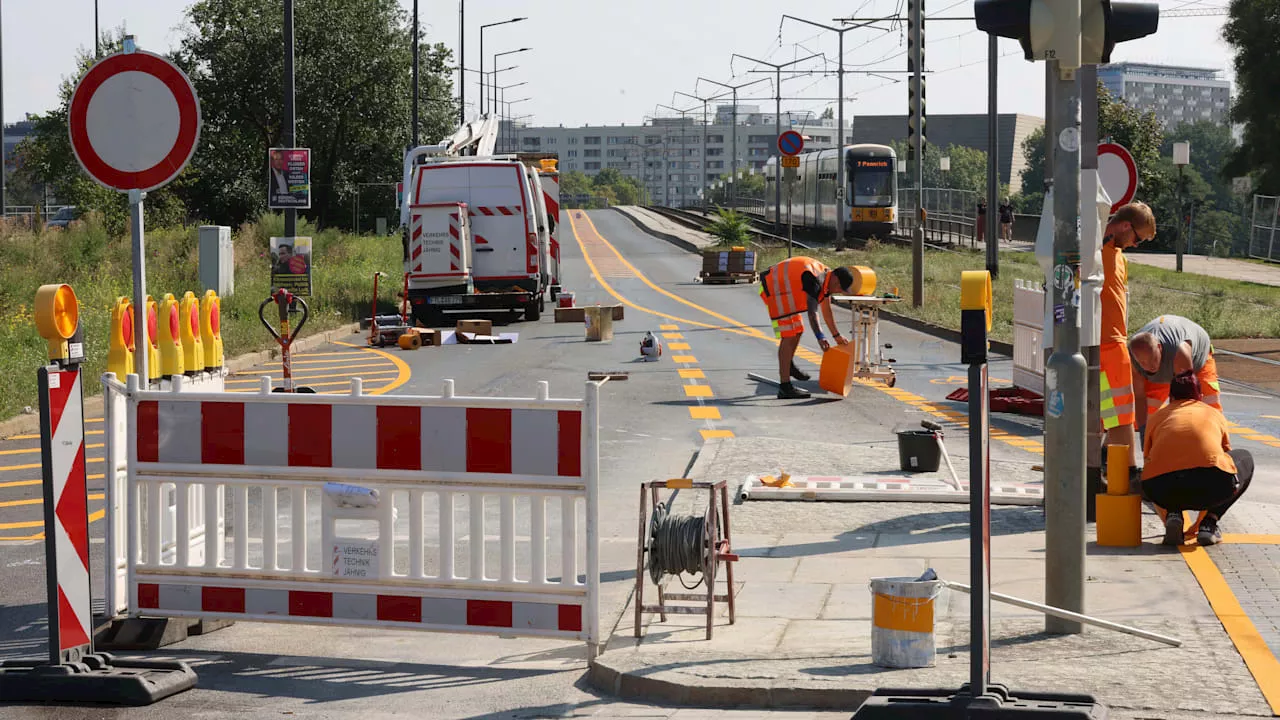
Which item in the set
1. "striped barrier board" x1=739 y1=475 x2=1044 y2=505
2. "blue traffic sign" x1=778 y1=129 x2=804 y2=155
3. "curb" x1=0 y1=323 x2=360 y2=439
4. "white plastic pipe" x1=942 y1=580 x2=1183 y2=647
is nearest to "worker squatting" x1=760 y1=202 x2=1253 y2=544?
"striped barrier board" x1=739 y1=475 x2=1044 y2=505

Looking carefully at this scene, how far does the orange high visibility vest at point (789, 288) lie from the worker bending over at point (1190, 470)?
7.56 metres

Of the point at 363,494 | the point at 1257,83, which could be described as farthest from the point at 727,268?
the point at 363,494

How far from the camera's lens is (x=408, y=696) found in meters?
6.03

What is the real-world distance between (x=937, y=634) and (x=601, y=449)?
6.48m

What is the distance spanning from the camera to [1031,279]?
36.5 metres

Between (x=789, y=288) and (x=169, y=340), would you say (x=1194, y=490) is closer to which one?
(x=169, y=340)

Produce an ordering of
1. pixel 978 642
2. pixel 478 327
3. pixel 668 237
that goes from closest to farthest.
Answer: pixel 978 642
pixel 478 327
pixel 668 237

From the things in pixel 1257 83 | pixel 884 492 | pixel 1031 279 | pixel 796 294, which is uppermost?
pixel 1257 83

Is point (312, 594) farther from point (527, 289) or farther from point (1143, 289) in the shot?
point (1143, 289)

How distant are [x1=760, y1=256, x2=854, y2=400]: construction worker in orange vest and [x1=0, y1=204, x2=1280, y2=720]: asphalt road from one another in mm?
691

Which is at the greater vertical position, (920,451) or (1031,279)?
(1031,279)

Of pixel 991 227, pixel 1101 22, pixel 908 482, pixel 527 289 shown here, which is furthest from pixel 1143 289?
pixel 1101 22

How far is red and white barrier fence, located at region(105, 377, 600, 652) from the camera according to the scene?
6.38 meters

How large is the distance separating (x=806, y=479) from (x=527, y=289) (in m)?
17.8
